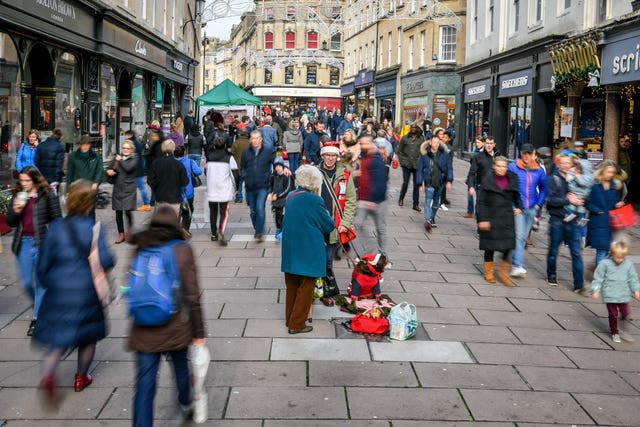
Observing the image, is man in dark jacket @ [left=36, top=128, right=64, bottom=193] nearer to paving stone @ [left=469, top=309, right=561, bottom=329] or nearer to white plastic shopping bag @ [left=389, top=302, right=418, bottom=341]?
white plastic shopping bag @ [left=389, top=302, right=418, bottom=341]

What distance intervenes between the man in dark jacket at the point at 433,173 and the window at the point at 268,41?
233ft

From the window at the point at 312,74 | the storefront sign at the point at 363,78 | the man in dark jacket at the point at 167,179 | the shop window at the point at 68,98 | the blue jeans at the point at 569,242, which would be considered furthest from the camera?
the window at the point at 312,74

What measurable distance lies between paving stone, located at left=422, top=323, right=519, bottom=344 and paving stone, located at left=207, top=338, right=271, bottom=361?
174 cm

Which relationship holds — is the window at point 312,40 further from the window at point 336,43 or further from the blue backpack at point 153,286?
the blue backpack at point 153,286

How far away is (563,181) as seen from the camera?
33.1 ft

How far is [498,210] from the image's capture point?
32.7 ft

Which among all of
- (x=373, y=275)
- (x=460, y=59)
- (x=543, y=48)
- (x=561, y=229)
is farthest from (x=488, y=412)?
(x=460, y=59)

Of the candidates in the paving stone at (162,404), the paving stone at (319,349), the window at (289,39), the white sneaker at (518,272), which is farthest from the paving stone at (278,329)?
the window at (289,39)

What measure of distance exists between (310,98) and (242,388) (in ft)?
254

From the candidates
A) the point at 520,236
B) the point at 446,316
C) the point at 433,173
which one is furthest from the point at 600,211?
the point at 433,173

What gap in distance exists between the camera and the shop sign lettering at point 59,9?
16.0 meters

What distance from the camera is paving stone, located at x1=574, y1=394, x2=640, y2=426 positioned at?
5.68 metres

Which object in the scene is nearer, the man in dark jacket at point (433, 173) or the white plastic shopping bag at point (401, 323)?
the white plastic shopping bag at point (401, 323)

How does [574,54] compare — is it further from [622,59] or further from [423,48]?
[423,48]
